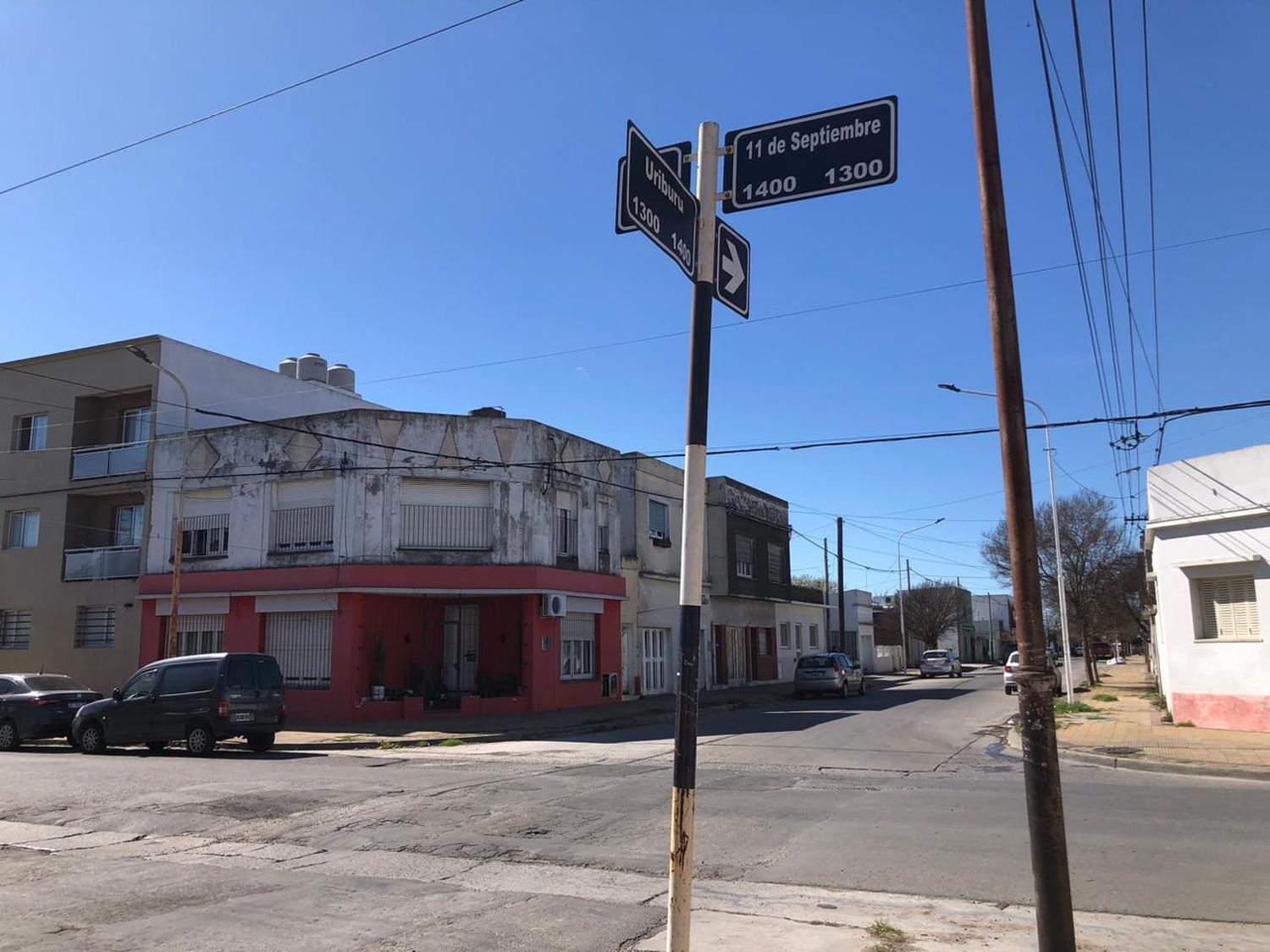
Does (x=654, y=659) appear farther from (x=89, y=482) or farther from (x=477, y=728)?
(x=89, y=482)

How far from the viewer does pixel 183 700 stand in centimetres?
1748

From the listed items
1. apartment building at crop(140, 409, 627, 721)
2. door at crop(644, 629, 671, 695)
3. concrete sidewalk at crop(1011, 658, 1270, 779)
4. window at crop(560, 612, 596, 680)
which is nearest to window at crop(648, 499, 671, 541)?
door at crop(644, 629, 671, 695)

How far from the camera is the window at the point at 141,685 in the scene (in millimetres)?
17891

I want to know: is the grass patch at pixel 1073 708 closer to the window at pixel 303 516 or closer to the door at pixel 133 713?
the window at pixel 303 516

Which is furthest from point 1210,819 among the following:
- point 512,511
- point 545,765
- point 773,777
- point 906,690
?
point 906,690

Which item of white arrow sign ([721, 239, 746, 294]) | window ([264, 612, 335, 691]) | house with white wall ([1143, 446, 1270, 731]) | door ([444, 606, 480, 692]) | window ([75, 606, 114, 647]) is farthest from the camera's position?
window ([75, 606, 114, 647])

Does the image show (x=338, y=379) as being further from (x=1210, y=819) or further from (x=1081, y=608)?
(x=1210, y=819)

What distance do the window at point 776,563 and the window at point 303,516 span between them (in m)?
21.4

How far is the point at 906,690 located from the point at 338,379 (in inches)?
978

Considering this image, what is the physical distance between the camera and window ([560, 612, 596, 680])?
85.2 feet

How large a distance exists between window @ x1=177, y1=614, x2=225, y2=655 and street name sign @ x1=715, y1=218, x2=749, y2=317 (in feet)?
77.8

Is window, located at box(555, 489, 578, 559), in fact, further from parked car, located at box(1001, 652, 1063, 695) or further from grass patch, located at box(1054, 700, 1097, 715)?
grass patch, located at box(1054, 700, 1097, 715)

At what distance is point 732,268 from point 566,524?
72.7ft

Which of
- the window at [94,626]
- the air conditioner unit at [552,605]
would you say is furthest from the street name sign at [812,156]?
the window at [94,626]
